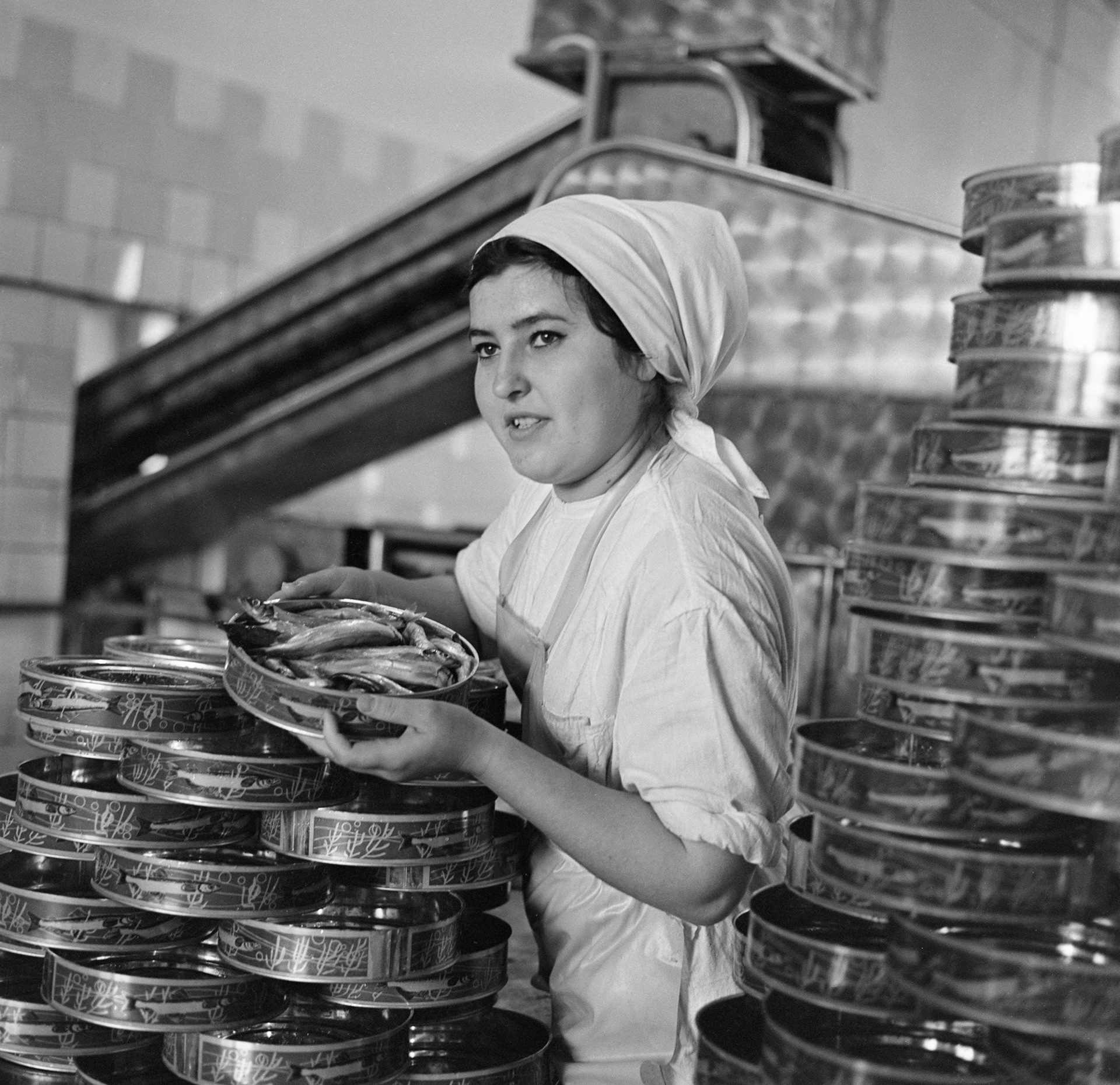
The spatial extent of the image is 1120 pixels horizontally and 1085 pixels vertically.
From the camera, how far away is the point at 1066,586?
3.62ft

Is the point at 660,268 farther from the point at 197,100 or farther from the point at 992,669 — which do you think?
the point at 197,100

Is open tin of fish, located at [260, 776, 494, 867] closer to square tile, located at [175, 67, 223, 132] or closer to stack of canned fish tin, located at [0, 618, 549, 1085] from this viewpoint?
stack of canned fish tin, located at [0, 618, 549, 1085]

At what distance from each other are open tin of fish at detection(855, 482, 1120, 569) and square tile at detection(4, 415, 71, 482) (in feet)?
20.8

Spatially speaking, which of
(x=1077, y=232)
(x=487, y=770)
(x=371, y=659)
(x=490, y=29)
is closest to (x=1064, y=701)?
(x=1077, y=232)

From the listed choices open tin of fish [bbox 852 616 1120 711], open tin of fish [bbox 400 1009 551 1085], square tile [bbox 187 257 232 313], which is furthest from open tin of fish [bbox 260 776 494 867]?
square tile [bbox 187 257 232 313]

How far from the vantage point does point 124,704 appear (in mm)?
1614

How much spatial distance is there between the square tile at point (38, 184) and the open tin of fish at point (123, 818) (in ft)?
19.5

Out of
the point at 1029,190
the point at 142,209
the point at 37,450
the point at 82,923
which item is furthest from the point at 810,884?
the point at 142,209

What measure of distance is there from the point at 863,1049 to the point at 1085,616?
0.48 metres

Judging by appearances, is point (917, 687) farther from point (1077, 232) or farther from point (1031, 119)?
point (1031, 119)

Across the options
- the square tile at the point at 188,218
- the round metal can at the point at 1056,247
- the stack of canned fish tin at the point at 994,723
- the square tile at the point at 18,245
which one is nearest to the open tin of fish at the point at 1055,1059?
the stack of canned fish tin at the point at 994,723

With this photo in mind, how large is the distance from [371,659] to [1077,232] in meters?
0.87

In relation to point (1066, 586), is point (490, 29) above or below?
above

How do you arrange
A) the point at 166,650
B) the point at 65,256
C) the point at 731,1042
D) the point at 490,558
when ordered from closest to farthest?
the point at 731,1042 < the point at 166,650 < the point at 490,558 < the point at 65,256
